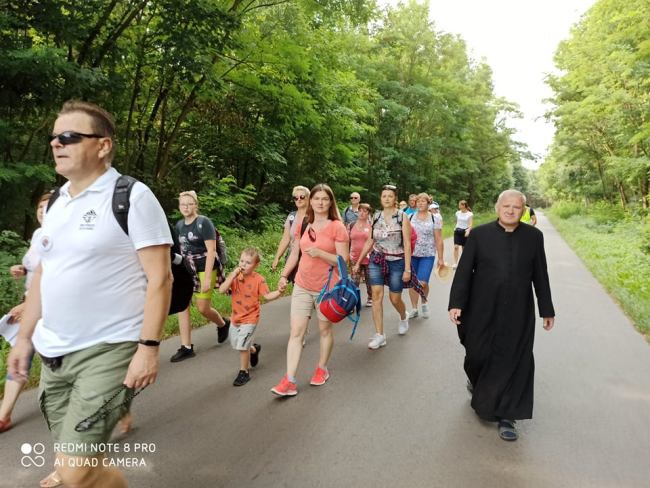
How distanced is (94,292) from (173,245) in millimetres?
504

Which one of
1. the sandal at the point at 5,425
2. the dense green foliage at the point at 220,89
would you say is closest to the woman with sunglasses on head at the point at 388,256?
the sandal at the point at 5,425

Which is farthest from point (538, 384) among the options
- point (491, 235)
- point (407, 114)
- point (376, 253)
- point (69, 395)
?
point (407, 114)

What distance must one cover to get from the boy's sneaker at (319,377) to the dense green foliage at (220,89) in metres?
5.42

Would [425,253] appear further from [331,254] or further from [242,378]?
[242,378]

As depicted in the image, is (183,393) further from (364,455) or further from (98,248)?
(98,248)

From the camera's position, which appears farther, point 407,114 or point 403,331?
point 407,114

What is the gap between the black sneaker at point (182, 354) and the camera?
519 cm

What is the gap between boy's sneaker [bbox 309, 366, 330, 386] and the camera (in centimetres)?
458

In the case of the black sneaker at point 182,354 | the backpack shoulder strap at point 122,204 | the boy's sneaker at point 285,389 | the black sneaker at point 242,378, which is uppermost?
the backpack shoulder strap at point 122,204

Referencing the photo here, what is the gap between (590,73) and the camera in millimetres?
18969

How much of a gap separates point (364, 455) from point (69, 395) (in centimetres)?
213

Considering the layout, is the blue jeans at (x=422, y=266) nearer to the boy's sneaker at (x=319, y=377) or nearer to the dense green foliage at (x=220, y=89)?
the boy's sneaker at (x=319, y=377)

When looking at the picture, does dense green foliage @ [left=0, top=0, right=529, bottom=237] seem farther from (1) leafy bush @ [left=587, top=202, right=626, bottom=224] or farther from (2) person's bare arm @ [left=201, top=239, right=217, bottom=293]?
(1) leafy bush @ [left=587, top=202, right=626, bottom=224]

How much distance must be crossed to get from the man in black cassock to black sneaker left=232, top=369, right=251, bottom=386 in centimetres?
225
